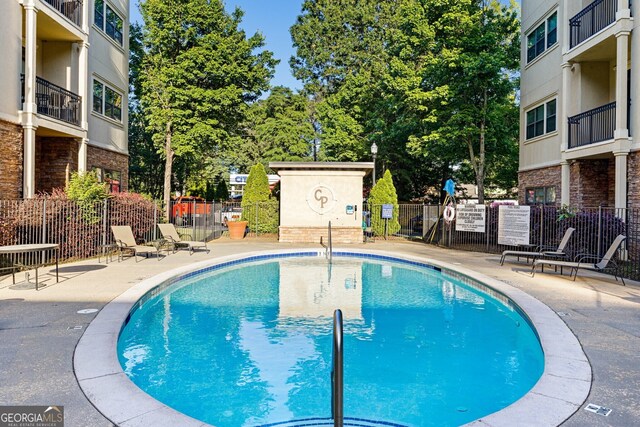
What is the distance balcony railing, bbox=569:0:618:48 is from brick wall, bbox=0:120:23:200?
19.6m

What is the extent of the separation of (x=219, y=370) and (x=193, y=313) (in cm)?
299

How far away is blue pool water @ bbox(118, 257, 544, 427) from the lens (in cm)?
471

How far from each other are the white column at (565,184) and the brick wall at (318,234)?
864cm

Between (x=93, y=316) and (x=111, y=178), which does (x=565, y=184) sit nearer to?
(x=93, y=316)

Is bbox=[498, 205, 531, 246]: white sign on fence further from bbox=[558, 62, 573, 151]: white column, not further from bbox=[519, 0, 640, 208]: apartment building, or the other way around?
bbox=[558, 62, 573, 151]: white column

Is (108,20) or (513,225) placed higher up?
(108,20)

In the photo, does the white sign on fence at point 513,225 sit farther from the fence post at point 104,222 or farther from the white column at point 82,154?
the white column at point 82,154

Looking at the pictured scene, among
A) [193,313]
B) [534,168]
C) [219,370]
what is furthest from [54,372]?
[534,168]

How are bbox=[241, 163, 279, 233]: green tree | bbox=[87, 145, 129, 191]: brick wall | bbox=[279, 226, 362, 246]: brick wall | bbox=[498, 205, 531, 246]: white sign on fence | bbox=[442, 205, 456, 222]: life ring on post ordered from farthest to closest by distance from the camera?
bbox=[241, 163, 279, 233]: green tree → bbox=[279, 226, 362, 246]: brick wall → bbox=[442, 205, 456, 222]: life ring on post → bbox=[87, 145, 129, 191]: brick wall → bbox=[498, 205, 531, 246]: white sign on fence

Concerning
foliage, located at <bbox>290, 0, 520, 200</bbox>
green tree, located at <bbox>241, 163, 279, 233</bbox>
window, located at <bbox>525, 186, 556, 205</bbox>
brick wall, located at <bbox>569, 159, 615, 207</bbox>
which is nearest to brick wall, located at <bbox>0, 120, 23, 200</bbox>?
green tree, located at <bbox>241, 163, 279, 233</bbox>

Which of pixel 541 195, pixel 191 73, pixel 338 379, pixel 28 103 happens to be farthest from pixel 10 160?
pixel 541 195

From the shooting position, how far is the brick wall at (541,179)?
17109mm

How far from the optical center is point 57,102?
15242mm

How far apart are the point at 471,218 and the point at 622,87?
268 inches
